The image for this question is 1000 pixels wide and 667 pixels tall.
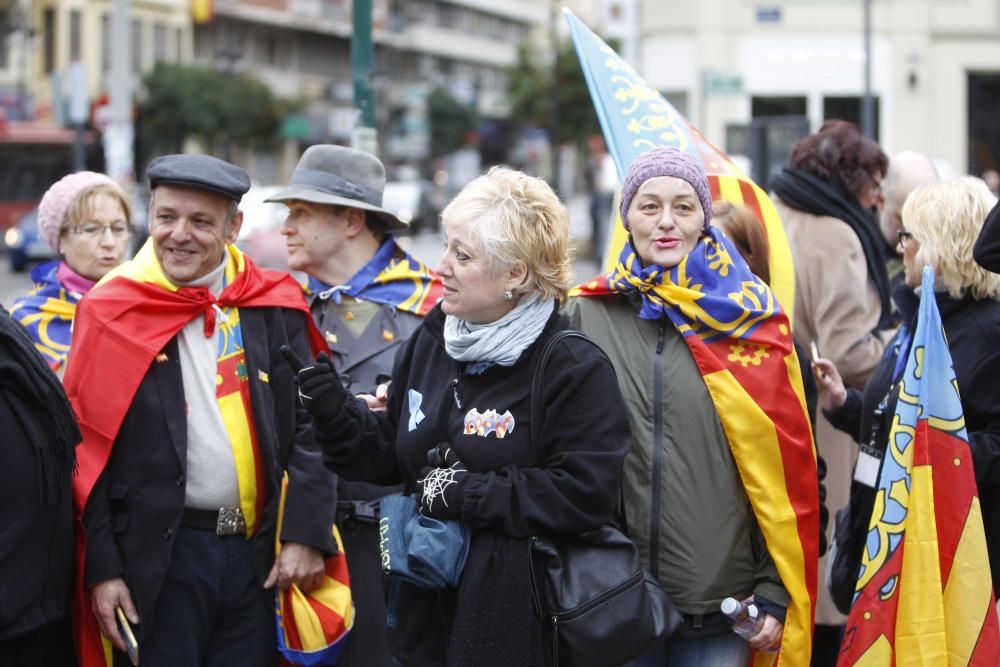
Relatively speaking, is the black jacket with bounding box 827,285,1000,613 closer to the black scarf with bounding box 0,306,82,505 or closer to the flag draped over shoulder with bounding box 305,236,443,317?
the flag draped over shoulder with bounding box 305,236,443,317

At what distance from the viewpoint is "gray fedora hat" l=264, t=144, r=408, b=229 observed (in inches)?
180

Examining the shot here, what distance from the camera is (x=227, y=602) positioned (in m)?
3.76

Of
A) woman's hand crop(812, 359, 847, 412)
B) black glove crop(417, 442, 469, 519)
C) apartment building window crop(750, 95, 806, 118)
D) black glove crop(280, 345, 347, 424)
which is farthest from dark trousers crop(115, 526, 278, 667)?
apartment building window crop(750, 95, 806, 118)

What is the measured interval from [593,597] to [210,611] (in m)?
1.27

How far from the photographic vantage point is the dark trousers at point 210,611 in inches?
144

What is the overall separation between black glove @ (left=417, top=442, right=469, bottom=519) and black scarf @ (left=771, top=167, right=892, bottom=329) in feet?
8.04

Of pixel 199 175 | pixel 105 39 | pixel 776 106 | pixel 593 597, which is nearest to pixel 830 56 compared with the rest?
pixel 776 106

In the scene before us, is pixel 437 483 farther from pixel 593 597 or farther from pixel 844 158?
pixel 844 158

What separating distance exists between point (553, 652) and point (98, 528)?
1.34 metres

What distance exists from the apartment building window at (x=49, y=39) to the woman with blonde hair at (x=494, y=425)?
161 ft

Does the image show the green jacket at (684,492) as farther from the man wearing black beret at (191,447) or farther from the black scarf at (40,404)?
the black scarf at (40,404)

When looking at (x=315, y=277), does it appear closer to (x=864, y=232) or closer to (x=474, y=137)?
(x=864, y=232)

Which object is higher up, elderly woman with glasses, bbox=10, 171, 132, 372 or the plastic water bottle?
elderly woman with glasses, bbox=10, 171, 132, 372

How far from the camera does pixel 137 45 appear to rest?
2021 inches
